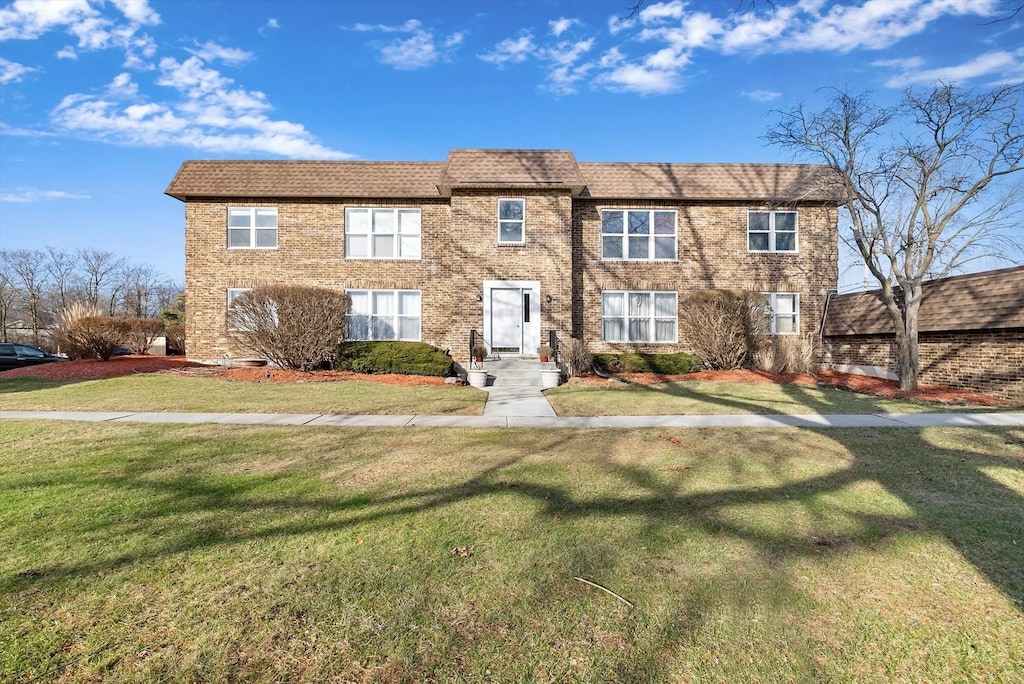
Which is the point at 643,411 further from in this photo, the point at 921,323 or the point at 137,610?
the point at 921,323

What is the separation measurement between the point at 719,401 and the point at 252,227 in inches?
623

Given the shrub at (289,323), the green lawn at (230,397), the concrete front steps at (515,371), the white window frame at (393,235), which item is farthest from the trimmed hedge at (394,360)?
the white window frame at (393,235)

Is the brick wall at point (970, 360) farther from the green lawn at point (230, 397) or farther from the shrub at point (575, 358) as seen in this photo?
the green lawn at point (230, 397)

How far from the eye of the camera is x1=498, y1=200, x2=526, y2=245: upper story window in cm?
1633

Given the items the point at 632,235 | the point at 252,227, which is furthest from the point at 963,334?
the point at 252,227

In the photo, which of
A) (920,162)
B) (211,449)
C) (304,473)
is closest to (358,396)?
(211,449)

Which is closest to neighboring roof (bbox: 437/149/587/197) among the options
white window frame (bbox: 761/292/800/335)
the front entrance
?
the front entrance

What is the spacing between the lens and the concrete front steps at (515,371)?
13711mm

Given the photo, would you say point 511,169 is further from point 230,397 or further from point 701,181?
point 230,397

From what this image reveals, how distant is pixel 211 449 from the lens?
19.9 feet

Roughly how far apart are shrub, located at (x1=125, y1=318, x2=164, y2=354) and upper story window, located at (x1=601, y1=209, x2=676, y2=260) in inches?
639

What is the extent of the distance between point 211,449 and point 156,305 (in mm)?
58664

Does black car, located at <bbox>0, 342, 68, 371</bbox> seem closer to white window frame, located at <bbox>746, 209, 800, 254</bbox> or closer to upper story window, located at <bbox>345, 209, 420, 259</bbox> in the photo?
upper story window, located at <bbox>345, 209, 420, 259</bbox>

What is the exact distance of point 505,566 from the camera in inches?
129
